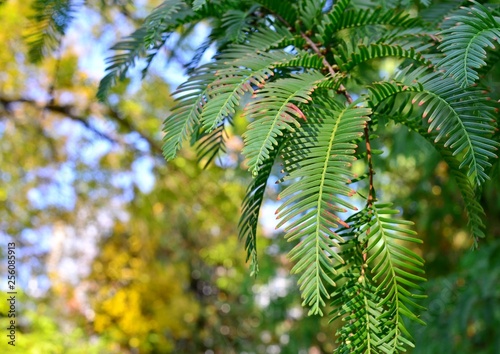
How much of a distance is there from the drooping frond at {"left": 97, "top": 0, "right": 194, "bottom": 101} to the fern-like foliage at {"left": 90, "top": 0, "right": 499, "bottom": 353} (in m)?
0.01

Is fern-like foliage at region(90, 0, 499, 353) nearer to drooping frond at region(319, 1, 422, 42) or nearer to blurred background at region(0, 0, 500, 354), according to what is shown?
drooping frond at region(319, 1, 422, 42)

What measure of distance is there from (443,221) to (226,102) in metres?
3.28

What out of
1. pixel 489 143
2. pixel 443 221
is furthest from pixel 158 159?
pixel 489 143

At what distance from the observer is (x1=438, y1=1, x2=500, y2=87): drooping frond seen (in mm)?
587

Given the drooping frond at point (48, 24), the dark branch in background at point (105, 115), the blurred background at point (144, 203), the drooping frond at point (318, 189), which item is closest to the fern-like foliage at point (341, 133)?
the drooping frond at point (318, 189)

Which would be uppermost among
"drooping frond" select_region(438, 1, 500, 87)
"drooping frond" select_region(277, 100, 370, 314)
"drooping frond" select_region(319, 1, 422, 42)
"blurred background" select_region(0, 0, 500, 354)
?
"drooping frond" select_region(438, 1, 500, 87)

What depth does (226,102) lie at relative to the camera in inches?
24.6

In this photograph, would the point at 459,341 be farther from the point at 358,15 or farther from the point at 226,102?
the point at 226,102

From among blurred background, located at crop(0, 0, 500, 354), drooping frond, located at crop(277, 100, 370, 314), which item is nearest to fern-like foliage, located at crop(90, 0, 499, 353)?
drooping frond, located at crop(277, 100, 370, 314)

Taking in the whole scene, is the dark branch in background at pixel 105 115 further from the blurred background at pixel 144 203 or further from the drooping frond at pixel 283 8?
the drooping frond at pixel 283 8

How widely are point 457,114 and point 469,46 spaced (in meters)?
0.08

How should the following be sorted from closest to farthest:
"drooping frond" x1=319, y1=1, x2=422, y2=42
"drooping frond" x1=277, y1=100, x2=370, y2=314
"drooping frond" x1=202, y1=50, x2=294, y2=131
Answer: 1. "drooping frond" x1=277, y1=100, x2=370, y2=314
2. "drooping frond" x1=202, y1=50, x2=294, y2=131
3. "drooping frond" x1=319, y1=1, x2=422, y2=42

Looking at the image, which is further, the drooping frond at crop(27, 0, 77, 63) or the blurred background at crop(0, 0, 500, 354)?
the blurred background at crop(0, 0, 500, 354)

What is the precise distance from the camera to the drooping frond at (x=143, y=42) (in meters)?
0.81
